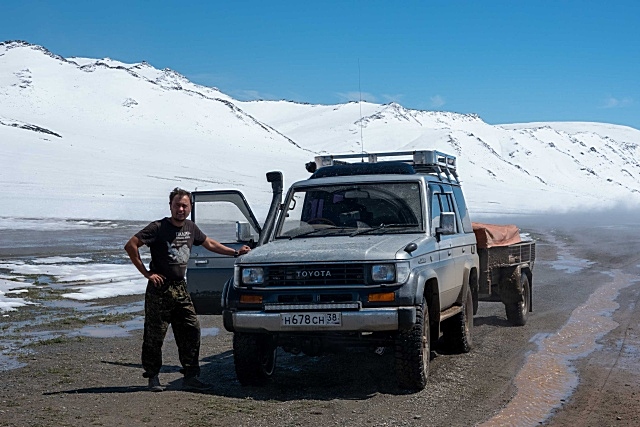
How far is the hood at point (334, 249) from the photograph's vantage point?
7.42 meters

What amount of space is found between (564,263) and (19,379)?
60.3 feet

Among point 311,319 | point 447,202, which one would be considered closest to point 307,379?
point 311,319

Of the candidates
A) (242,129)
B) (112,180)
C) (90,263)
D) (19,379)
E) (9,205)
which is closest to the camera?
(19,379)

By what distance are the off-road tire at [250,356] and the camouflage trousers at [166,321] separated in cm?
39

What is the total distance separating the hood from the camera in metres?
7.42

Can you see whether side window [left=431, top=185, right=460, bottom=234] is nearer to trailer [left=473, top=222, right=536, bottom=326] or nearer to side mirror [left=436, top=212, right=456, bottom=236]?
side mirror [left=436, top=212, right=456, bottom=236]

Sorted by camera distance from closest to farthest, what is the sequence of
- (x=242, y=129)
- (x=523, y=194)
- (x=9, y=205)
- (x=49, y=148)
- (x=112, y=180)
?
1. (x=9, y=205)
2. (x=112, y=180)
3. (x=49, y=148)
4. (x=523, y=194)
5. (x=242, y=129)

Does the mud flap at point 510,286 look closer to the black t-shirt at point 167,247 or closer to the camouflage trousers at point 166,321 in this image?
the camouflage trousers at point 166,321

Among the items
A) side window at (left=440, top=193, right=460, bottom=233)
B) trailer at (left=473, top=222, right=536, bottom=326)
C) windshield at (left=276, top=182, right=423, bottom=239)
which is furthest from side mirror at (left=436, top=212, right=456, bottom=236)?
trailer at (left=473, top=222, right=536, bottom=326)

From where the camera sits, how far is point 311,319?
7.35m

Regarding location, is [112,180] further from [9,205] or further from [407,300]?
[407,300]

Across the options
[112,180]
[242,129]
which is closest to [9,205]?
[112,180]

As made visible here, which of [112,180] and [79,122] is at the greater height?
[79,122]

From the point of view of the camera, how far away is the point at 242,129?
6260 inches
